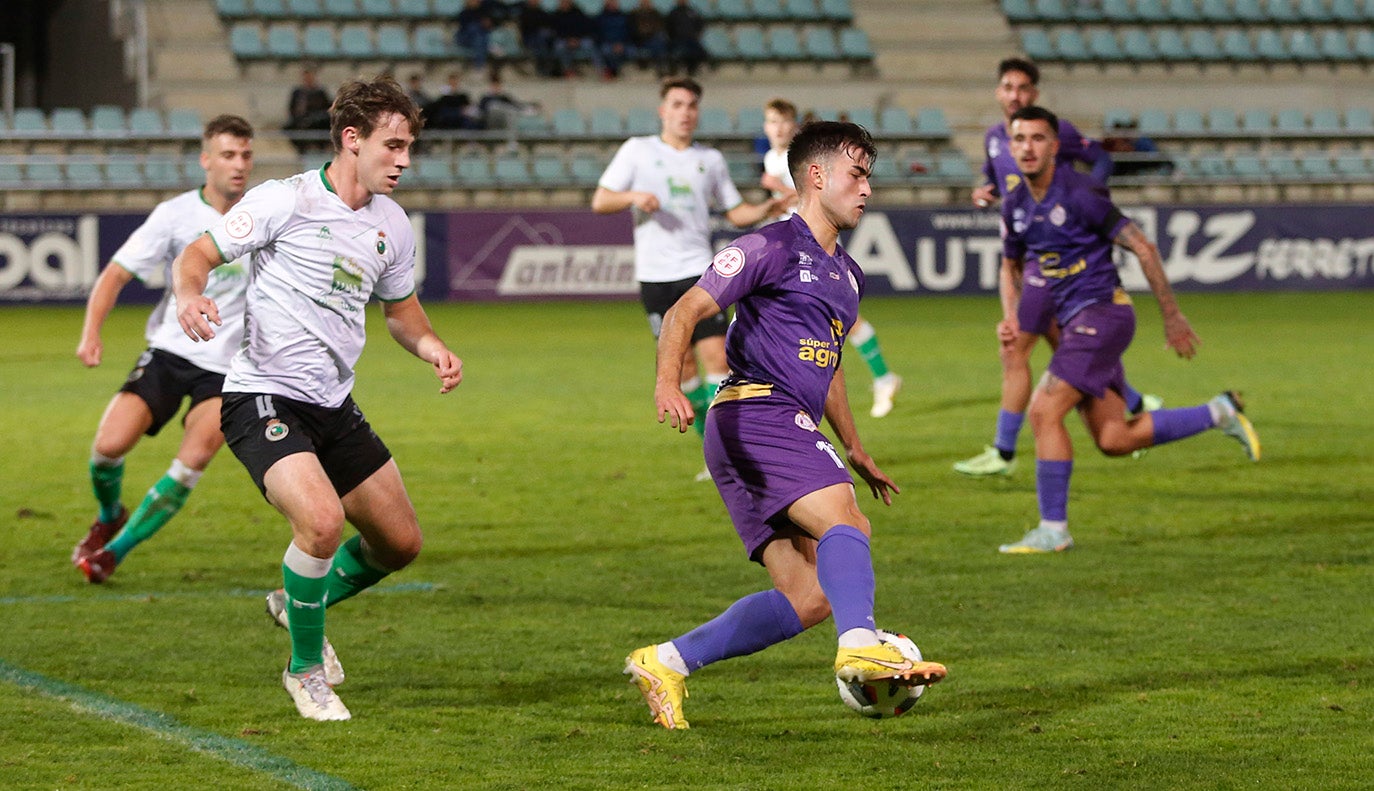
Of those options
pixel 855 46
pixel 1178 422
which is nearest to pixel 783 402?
pixel 1178 422

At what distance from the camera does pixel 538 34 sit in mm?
27781

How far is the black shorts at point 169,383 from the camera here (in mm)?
7312

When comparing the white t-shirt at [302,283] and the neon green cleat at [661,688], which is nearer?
the neon green cleat at [661,688]

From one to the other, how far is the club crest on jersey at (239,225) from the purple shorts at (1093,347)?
4212 millimetres

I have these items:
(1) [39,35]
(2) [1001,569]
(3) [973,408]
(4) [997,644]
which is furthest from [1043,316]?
(1) [39,35]

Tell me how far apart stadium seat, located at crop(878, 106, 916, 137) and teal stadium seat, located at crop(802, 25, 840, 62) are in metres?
2.15

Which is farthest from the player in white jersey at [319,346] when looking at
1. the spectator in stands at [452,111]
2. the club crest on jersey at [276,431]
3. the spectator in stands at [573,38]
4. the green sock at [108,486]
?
the spectator in stands at [573,38]

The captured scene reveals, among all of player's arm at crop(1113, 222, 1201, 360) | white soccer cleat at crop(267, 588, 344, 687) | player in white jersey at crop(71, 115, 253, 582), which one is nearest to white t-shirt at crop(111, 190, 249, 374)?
player in white jersey at crop(71, 115, 253, 582)

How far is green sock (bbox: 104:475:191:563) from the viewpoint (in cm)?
725

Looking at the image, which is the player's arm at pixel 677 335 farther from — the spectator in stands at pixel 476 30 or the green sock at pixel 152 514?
the spectator in stands at pixel 476 30

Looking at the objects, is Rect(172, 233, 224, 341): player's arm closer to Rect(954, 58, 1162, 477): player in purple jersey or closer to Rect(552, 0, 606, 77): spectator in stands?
Rect(954, 58, 1162, 477): player in purple jersey

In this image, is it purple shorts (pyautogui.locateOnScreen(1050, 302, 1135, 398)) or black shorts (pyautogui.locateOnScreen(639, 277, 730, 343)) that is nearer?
purple shorts (pyautogui.locateOnScreen(1050, 302, 1135, 398))

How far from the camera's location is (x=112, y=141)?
81.8ft

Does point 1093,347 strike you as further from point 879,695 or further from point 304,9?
point 304,9
